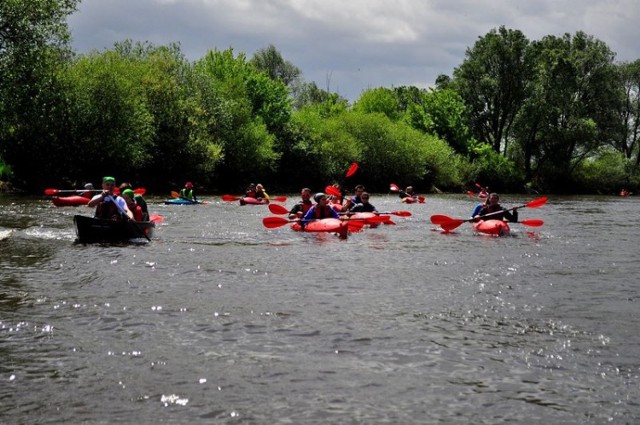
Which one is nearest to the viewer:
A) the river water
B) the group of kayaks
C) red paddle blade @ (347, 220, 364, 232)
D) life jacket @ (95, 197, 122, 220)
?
the river water

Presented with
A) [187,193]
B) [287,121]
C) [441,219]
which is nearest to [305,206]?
[441,219]

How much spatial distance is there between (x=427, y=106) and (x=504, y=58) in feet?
26.6

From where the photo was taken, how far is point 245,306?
332 inches

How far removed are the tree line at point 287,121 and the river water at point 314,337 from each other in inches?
837

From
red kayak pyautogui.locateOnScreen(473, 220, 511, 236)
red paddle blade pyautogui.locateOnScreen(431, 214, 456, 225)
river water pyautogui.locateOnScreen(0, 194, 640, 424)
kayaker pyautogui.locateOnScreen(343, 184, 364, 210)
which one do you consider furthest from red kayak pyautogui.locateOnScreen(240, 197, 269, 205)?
river water pyautogui.locateOnScreen(0, 194, 640, 424)

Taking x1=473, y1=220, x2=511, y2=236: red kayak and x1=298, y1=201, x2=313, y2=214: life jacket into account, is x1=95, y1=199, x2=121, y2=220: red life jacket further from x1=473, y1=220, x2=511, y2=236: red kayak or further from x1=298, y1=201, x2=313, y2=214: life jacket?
x1=473, y1=220, x2=511, y2=236: red kayak

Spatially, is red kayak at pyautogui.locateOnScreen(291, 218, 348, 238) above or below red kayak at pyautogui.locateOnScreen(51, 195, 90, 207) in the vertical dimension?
below

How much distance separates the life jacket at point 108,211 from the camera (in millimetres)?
14344

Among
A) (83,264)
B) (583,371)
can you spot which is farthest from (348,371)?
(83,264)

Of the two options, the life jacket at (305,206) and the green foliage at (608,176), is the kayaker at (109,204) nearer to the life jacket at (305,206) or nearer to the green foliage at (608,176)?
the life jacket at (305,206)

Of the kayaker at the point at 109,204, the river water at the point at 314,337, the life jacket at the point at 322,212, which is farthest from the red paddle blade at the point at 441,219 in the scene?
the kayaker at the point at 109,204

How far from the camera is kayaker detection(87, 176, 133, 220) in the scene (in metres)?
14.0

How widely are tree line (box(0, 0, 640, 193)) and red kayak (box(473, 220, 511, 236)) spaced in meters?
20.1

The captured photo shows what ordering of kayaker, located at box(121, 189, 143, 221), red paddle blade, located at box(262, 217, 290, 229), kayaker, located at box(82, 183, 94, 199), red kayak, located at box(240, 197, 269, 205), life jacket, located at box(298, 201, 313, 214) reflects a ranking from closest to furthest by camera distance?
kayaker, located at box(121, 189, 143, 221) < red paddle blade, located at box(262, 217, 290, 229) < life jacket, located at box(298, 201, 313, 214) < kayaker, located at box(82, 183, 94, 199) < red kayak, located at box(240, 197, 269, 205)
